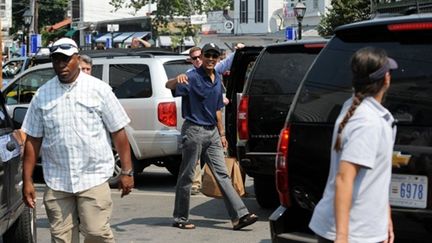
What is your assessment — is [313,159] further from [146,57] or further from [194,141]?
[146,57]

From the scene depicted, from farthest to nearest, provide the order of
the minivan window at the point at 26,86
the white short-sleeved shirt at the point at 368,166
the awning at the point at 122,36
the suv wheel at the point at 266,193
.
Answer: the awning at the point at 122,36
the minivan window at the point at 26,86
the suv wheel at the point at 266,193
the white short-sleeved shirt at the point at 368,166

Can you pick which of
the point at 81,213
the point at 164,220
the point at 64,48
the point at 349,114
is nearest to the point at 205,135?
the point at 164,220

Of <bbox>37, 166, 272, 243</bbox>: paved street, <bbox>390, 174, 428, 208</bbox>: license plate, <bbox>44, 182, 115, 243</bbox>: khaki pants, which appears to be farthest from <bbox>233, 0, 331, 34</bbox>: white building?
<bbox>390, 174, 428, 208</bbox>: license plate

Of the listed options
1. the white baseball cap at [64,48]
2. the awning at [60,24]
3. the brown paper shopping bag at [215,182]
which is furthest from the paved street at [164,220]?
the awning at [60,24]

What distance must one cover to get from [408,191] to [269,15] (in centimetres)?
5790

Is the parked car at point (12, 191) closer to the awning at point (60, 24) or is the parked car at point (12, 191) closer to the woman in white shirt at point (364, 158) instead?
the woman in white shirt at point (364, 158)

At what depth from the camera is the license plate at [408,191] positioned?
3928 mm

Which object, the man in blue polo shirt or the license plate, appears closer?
the license plate

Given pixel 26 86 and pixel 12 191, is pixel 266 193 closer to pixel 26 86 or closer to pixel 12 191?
pixel 12 191

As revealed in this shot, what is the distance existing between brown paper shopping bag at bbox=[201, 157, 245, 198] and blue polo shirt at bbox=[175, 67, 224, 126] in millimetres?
510

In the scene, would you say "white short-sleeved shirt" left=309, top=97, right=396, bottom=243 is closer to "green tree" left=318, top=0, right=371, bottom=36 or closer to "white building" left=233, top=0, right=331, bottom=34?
"green tree" left=318, top=0, right=371, bottom=36

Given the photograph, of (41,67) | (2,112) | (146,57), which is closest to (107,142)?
(2,112)

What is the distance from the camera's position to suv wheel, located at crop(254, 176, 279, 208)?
8332mm

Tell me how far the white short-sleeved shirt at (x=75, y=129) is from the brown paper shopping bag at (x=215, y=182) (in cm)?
268
